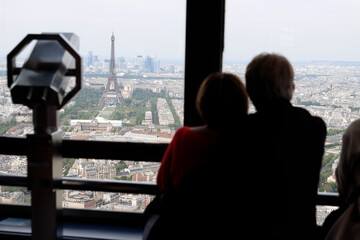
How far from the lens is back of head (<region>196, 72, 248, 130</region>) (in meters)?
1.86

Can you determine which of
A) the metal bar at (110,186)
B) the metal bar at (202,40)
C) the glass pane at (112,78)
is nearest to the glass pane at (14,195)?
the glass pane at (112,78)

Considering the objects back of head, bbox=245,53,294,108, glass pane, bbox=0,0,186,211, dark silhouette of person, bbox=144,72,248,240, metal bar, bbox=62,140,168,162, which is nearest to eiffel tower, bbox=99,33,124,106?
glass pane, bbox=0,0,186,211

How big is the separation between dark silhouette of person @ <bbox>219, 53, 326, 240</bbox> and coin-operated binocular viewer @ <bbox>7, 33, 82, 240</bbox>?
851mm

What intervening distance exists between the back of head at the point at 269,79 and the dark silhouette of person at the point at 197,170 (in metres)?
0.06

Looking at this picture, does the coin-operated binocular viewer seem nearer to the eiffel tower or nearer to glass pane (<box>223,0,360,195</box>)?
A: the eiffel tower

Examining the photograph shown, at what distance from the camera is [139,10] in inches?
109

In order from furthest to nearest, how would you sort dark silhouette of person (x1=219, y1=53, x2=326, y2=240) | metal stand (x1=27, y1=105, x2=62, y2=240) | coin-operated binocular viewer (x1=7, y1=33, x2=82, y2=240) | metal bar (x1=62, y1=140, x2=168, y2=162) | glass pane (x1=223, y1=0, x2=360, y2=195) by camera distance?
metal bar (x1=62, y1=140, x2=168, y2=162) → glass pane (x1=223, y1=0, x2=360, y2=195) → metal stand (x1=27, y1=105, x2=62, y2=240) → coin-operated binocular viewer (x1=7, y1=33, x2=82, y2=240) → dark silhouette of person (x1=219, y1=53, x2=326, y2=240)

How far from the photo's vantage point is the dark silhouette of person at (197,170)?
1817 millimetres

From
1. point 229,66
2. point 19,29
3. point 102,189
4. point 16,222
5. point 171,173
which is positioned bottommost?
point 16,222

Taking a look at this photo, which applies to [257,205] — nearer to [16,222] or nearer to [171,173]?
[171,173]

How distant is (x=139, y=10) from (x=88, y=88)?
62 cm

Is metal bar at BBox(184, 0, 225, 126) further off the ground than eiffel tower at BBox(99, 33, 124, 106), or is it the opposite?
metal bar at BBox(184, 0, 225, 126)

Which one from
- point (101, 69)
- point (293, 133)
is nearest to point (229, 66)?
point (101, 69)

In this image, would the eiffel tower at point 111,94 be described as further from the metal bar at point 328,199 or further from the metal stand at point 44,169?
the metal bar at point 328,199
